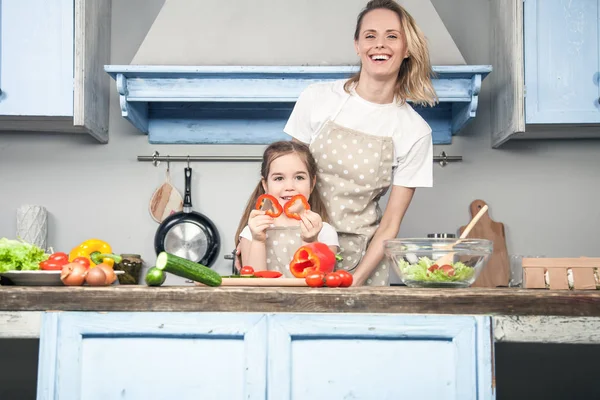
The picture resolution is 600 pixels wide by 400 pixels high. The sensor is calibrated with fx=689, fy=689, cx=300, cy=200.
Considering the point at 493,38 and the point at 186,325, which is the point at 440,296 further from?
the point at 493,38

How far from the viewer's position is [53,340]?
1.23 m

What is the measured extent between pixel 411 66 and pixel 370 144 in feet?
0.97

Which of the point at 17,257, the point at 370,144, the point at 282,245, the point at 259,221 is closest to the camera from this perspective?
the point at 17,257

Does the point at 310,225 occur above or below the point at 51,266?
above

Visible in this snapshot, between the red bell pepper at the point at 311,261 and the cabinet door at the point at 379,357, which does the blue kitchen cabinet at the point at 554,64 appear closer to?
the red bell pepper at the point at 311,261

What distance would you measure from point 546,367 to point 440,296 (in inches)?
80.9

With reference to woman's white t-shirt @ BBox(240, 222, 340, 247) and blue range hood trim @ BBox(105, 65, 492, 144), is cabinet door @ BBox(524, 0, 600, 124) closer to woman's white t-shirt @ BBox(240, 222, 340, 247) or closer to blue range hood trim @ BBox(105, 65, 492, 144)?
blue range hood trim @ BBox(105, 65, 492, 144)

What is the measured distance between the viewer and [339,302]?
1.22m

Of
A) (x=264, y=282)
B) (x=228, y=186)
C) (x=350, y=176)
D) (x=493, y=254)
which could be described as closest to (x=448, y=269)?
(x=264, y=282)

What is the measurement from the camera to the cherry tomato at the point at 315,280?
140 centimetres

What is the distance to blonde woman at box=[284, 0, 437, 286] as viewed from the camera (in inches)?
90.3

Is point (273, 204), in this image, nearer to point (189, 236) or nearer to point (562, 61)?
point (189, 236)

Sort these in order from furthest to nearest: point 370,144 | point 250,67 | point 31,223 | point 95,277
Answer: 1. point 31,223
2. point 250,67
3. point 370,144
4. point 95,277

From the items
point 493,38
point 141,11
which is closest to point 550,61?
point 493,38
